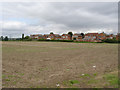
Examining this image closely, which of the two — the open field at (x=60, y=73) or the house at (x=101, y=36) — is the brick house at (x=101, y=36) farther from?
the open field at (x=60, y=73)

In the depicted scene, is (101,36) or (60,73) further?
(101,36)

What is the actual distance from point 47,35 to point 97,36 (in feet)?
180

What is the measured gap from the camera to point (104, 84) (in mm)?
4836

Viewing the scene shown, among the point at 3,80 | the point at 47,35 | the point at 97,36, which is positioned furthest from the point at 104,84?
the point at 47,35

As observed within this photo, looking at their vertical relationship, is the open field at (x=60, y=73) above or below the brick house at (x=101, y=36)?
below

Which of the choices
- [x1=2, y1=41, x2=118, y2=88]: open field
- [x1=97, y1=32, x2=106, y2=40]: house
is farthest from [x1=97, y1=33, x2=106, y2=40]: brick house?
[x1=2, y1=41, x2=118, y2=88]: open field

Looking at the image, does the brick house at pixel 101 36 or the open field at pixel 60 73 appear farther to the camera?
the brick house at pixel 101 36

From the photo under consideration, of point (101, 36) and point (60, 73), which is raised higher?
point (101, 36)

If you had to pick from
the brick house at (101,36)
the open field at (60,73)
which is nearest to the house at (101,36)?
the brick house at (101,36)

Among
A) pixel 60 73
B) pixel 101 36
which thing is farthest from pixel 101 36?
pixel 60 73

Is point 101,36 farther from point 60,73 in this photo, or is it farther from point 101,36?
point 60,73

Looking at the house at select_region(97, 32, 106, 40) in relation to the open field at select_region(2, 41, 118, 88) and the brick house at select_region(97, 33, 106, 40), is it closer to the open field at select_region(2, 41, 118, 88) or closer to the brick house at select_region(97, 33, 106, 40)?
the brick house at select_region(97, 33, 106, 40)

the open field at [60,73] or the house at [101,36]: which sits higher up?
the house at [101,36]

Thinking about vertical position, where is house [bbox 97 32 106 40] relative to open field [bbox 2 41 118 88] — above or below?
above
